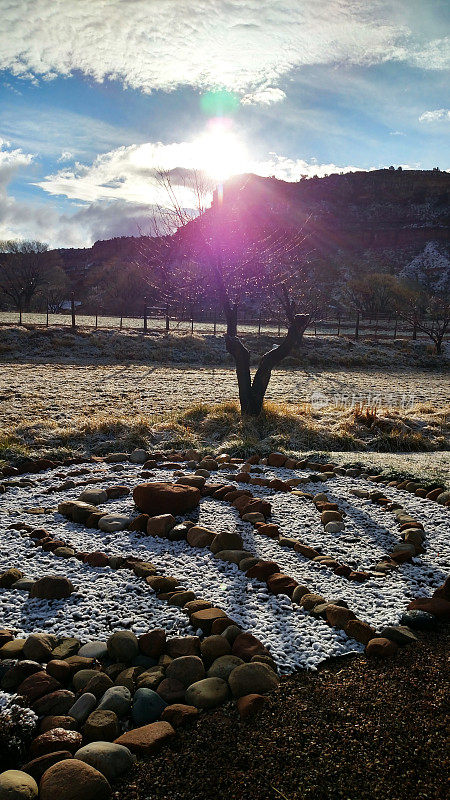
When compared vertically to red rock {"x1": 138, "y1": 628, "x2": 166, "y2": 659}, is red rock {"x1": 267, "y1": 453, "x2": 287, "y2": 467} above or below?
above

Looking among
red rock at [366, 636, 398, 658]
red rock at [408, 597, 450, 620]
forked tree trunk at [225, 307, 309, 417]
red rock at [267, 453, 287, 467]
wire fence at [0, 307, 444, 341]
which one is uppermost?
wire fence at [0, 307, 444, 341]

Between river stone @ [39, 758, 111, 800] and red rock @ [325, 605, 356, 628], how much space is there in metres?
1.77

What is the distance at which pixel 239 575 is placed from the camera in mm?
4234

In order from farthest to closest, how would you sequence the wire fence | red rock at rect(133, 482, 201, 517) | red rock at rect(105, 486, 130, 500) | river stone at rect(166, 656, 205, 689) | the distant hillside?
the distant hillside → the wire fence → red rock at rect(105, 486, 130, 500) → red rock at rect(133, 482, 201, 517) → river stone at rect(166, 656, 205, 689)

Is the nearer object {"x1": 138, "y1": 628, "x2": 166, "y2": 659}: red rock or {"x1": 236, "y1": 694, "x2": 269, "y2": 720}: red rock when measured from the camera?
{"x1": 236, "y1": 694, "x2": 269, "y2": 720}: red rock

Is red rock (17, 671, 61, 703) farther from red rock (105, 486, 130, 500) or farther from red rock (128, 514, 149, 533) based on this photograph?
red rock (105, 486, 130, 500)

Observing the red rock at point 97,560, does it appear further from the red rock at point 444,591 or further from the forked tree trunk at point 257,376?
the forked tree trunk at point 257,376

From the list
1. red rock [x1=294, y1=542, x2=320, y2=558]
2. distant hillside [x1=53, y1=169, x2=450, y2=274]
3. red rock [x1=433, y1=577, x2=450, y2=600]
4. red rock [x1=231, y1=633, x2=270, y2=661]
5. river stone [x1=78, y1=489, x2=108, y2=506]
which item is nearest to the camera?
red rock [x1=231, y1=633, x2=270, y2=661]

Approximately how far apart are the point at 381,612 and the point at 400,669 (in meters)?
0.66

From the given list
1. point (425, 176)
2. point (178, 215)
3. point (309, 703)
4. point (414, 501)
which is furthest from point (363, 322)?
point (425, 176)

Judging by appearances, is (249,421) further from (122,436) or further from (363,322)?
(363,322)

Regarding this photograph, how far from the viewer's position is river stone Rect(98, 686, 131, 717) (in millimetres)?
2768

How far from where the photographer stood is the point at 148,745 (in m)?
2.46

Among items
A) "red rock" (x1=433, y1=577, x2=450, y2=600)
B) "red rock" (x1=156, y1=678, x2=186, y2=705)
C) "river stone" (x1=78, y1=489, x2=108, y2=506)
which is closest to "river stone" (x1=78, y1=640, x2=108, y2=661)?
"red rock" (x1=156, y1=678, x2=186, y2=705)
